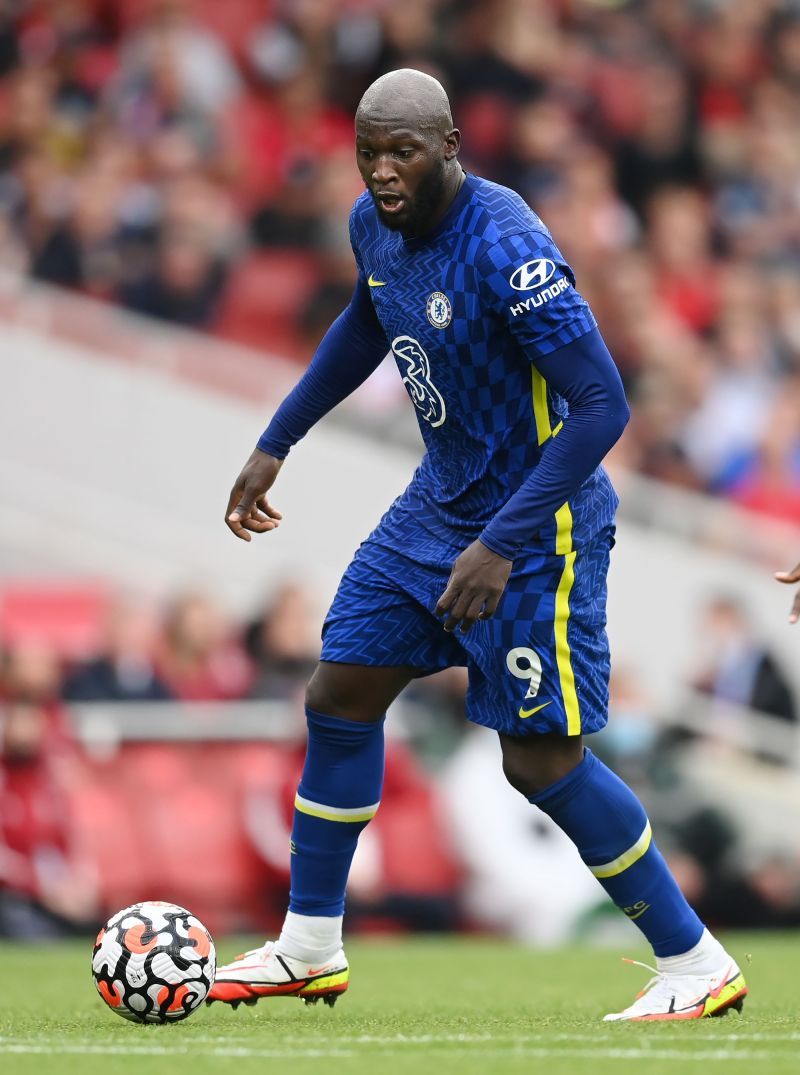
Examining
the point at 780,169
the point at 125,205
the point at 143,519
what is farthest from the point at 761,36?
the point at 143,519

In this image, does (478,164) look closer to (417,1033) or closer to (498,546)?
(498,546)

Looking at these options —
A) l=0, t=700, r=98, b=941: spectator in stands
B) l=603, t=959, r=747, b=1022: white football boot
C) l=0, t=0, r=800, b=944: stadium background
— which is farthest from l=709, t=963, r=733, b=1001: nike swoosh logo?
l=0, t=700, r=98, b=941: spectator in stands

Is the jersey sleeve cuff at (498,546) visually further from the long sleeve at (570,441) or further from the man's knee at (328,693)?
the man's knee at (328,693)

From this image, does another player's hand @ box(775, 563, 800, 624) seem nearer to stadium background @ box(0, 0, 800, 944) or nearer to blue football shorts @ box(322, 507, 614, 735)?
blue football shorts @ box(322, 507, 614, 735)

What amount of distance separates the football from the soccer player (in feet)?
0.89

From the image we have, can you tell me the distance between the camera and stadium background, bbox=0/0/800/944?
915 centimetres

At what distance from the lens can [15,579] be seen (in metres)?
11.3

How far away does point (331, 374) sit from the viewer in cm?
550

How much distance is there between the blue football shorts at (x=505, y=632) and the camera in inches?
192

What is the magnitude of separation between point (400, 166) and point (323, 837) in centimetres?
172

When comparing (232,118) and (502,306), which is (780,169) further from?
(502,306)

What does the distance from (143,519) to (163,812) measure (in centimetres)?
264

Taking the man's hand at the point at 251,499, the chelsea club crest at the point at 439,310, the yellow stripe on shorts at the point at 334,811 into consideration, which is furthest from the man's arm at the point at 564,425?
the man's hand at the point at 251,499

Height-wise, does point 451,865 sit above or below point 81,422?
below
